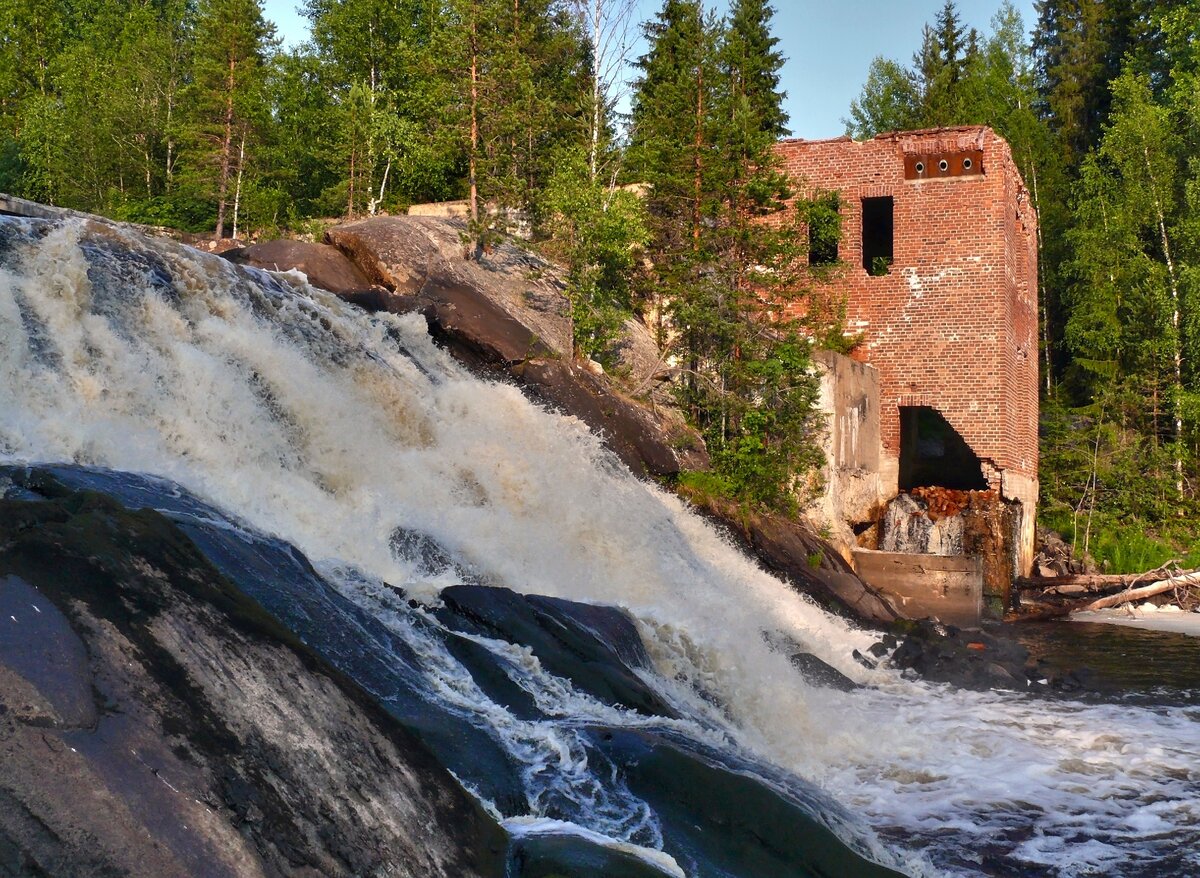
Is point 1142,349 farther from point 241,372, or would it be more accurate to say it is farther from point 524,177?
point 241,372

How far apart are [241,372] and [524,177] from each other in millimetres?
10928

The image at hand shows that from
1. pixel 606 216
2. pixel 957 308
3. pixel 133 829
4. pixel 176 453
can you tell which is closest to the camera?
pixel 133 829

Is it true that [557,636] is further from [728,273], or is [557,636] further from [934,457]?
[934,457]

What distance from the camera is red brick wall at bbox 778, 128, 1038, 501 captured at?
752 inches

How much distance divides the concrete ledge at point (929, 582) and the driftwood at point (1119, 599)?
78.0 inches

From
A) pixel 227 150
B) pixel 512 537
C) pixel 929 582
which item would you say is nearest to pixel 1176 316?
pixel 929 582

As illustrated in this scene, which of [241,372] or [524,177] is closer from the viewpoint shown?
[241,372]

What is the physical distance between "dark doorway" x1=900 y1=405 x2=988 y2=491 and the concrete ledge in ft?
17.1

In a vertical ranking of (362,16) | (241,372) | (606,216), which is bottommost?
(241,372)

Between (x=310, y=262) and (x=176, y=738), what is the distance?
13.1 m

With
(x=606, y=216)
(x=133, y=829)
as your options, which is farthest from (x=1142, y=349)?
(x=133, y=829)

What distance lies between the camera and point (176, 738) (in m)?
3.78

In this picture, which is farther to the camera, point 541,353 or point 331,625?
point 541,353

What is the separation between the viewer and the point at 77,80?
33000 mm
